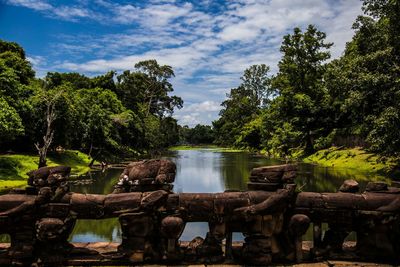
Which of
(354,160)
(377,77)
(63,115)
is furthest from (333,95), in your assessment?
(63,115)

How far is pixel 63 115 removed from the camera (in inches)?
1362

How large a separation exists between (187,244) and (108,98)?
44741mm

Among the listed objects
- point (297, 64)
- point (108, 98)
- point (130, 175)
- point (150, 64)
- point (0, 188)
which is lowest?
point (0, 188)

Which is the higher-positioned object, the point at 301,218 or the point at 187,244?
the point at 301,218

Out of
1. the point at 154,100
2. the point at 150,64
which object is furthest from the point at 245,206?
the point at 154,100

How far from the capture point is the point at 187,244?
8.38 m

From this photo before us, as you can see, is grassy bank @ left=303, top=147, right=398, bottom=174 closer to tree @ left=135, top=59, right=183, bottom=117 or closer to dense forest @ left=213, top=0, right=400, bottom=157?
dense forest @ left=213, top=0, right=400, bottom=157

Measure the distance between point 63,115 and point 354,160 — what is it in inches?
1109

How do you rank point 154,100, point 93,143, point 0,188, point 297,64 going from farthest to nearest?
point 154,100
point 297,64
point 93,143
point 0,188

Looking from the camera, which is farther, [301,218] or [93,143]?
[93,143]

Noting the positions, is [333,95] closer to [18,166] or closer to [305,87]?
[305,87]

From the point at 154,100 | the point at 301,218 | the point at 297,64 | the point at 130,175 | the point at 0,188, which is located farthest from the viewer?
the point at 154,100

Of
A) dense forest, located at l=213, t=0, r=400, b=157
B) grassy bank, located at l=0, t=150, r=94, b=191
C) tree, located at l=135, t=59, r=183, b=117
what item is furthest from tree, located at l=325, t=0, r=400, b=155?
tree, located at l=135, t=59, r=183, b=117

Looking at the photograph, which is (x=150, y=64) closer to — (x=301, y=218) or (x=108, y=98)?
(x=108, y=98)
